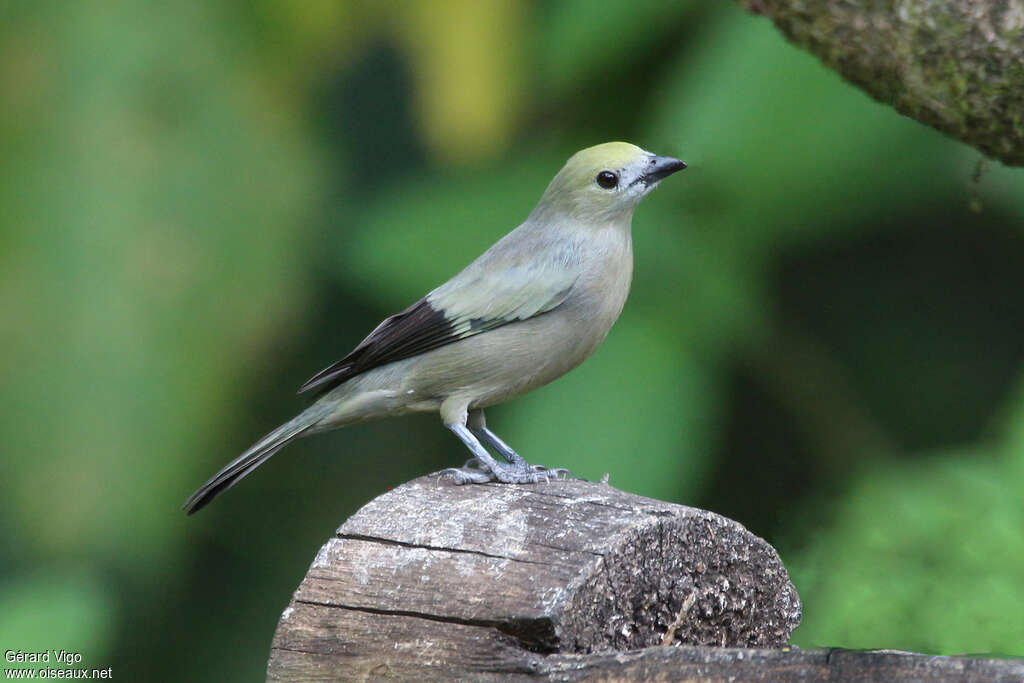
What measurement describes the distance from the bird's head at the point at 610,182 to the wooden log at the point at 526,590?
142cm

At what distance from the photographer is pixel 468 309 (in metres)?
4.39

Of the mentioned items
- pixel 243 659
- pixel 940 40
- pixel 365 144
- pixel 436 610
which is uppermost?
pixel 365 144

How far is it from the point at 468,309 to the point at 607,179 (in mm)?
672

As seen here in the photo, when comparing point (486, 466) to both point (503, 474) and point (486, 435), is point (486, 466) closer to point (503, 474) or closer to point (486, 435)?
point (503, 474)

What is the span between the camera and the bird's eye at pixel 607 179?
14.9ft

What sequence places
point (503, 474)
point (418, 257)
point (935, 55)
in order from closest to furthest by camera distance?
point (935, 55), point (503, 474), point (418, 257)

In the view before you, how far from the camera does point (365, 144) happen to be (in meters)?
7.76

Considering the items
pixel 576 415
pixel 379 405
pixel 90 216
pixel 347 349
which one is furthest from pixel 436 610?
pixel 347 349

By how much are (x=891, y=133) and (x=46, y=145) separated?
4.05m

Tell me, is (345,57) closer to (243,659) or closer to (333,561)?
(243,659)

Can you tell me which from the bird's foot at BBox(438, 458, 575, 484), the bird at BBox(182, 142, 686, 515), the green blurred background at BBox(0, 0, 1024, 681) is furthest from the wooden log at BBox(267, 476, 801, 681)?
the green blurred background at BBox(0, 0, 1024, 681)

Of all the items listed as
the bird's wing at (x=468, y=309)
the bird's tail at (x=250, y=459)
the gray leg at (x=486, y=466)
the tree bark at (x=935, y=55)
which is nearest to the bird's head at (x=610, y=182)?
the bird's wing at (x=468, y=309)

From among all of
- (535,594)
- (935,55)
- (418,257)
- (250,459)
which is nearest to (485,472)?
(250,459)

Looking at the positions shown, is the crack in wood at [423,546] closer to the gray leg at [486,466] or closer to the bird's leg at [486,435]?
the gray leg at [486,466]
